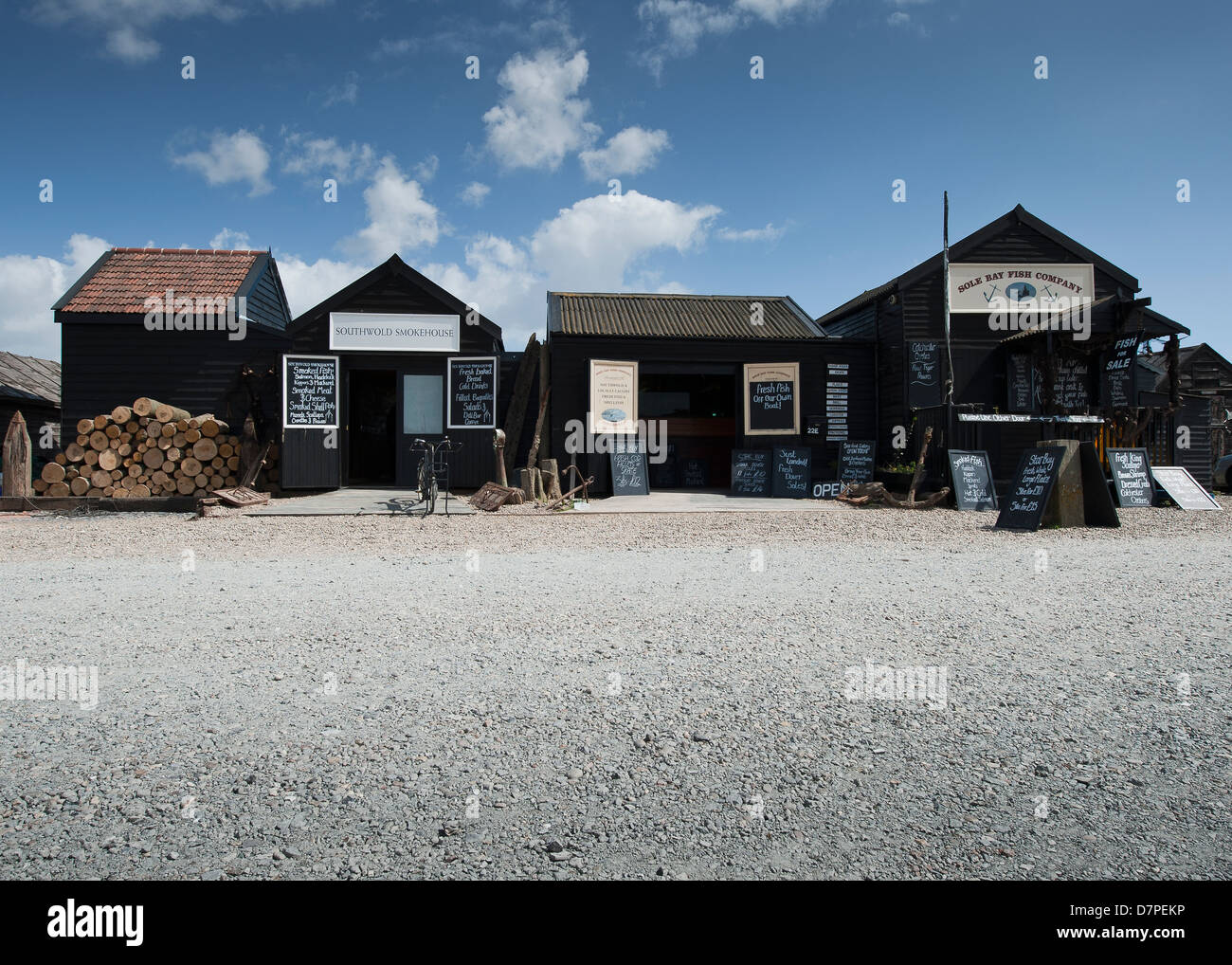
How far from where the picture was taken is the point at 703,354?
53.6 ft

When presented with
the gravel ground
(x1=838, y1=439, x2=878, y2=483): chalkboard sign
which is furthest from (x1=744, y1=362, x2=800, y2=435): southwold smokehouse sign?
the gravel ground

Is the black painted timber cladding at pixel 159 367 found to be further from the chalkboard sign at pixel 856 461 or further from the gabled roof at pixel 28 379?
the chalkboard sign at pixel 856 461

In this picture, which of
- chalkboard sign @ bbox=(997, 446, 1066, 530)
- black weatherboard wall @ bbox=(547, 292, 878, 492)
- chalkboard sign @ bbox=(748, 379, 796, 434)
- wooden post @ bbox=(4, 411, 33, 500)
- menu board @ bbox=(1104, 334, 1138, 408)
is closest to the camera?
chalkboard sign @ bbox=(997, 446, 1066, 530)

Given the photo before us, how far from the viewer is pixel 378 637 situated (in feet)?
14.6

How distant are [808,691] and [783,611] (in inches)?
68.0

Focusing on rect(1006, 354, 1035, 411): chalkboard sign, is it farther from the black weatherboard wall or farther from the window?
the window

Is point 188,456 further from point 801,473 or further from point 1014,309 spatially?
point 1014,309

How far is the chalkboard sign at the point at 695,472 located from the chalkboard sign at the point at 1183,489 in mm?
9530

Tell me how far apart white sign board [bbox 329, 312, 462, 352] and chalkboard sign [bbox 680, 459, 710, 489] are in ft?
23.2

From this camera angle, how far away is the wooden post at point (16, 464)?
12.7 meters

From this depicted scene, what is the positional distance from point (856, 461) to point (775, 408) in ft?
6.96

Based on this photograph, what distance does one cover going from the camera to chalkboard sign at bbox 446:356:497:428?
48.7ft

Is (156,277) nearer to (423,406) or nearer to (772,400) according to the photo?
(423,406)
